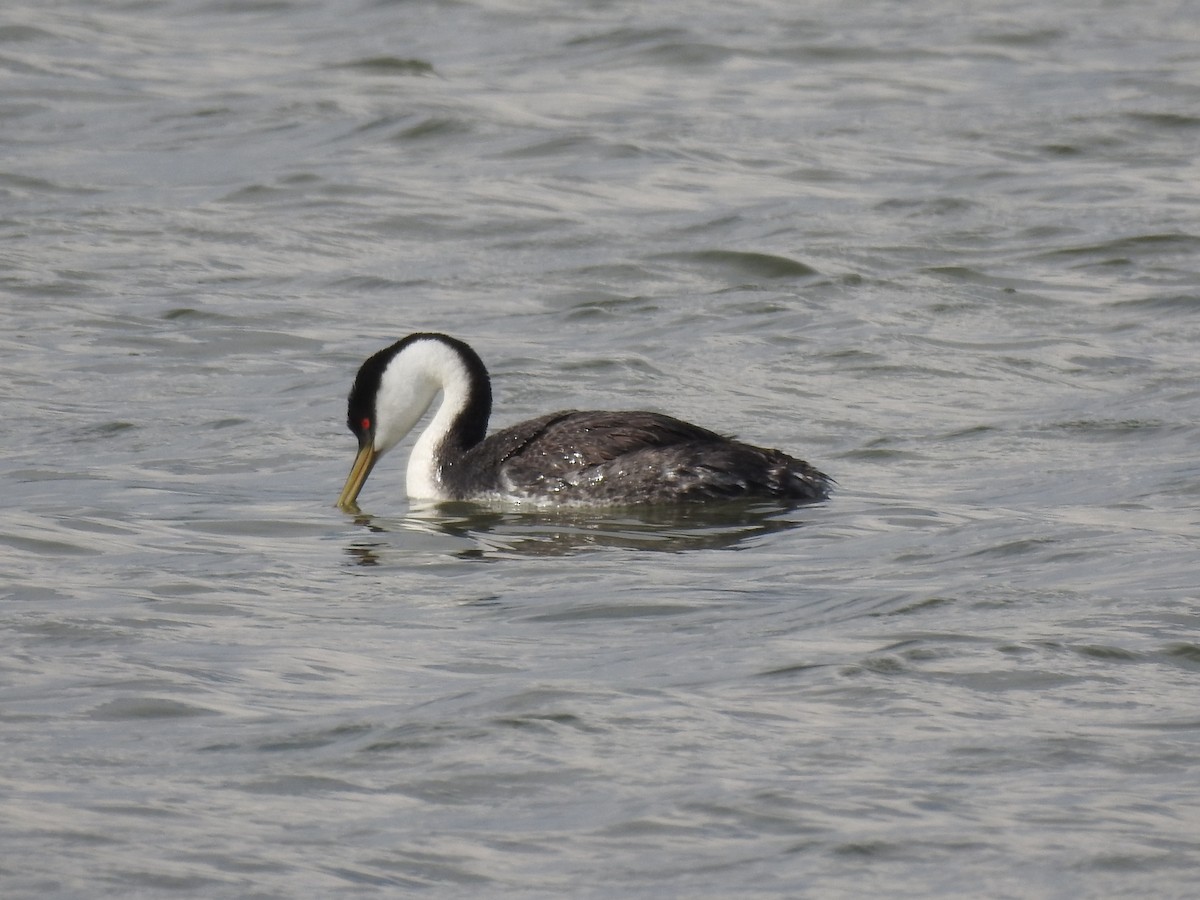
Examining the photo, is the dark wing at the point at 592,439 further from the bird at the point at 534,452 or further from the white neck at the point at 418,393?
the white neck at the point at 418,393

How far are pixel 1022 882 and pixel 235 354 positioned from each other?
28.1ft

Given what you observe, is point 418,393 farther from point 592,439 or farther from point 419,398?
point 592,439

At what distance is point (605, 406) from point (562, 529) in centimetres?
241

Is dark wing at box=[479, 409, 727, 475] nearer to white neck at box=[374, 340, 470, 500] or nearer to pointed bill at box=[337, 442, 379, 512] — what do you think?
white neck at box=[374, 340, 470, 500]

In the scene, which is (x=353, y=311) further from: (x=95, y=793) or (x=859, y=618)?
(x=95, y=793)

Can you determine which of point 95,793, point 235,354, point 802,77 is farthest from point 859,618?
point 802,77

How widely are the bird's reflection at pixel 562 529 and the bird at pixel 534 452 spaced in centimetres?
Result: 9

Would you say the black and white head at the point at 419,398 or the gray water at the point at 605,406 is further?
the black and white head at the point at 419,398

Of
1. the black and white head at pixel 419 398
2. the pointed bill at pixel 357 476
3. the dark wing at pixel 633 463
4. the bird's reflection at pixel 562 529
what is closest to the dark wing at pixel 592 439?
the dark wing at pixel 633 463

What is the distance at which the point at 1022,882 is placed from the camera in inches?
217

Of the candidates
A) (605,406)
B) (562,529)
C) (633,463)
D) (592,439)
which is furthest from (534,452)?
(605,406)

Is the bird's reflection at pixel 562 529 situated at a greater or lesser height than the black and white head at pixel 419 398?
lesser

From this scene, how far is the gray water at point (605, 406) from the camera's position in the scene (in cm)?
599

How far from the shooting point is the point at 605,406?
12.3 m
